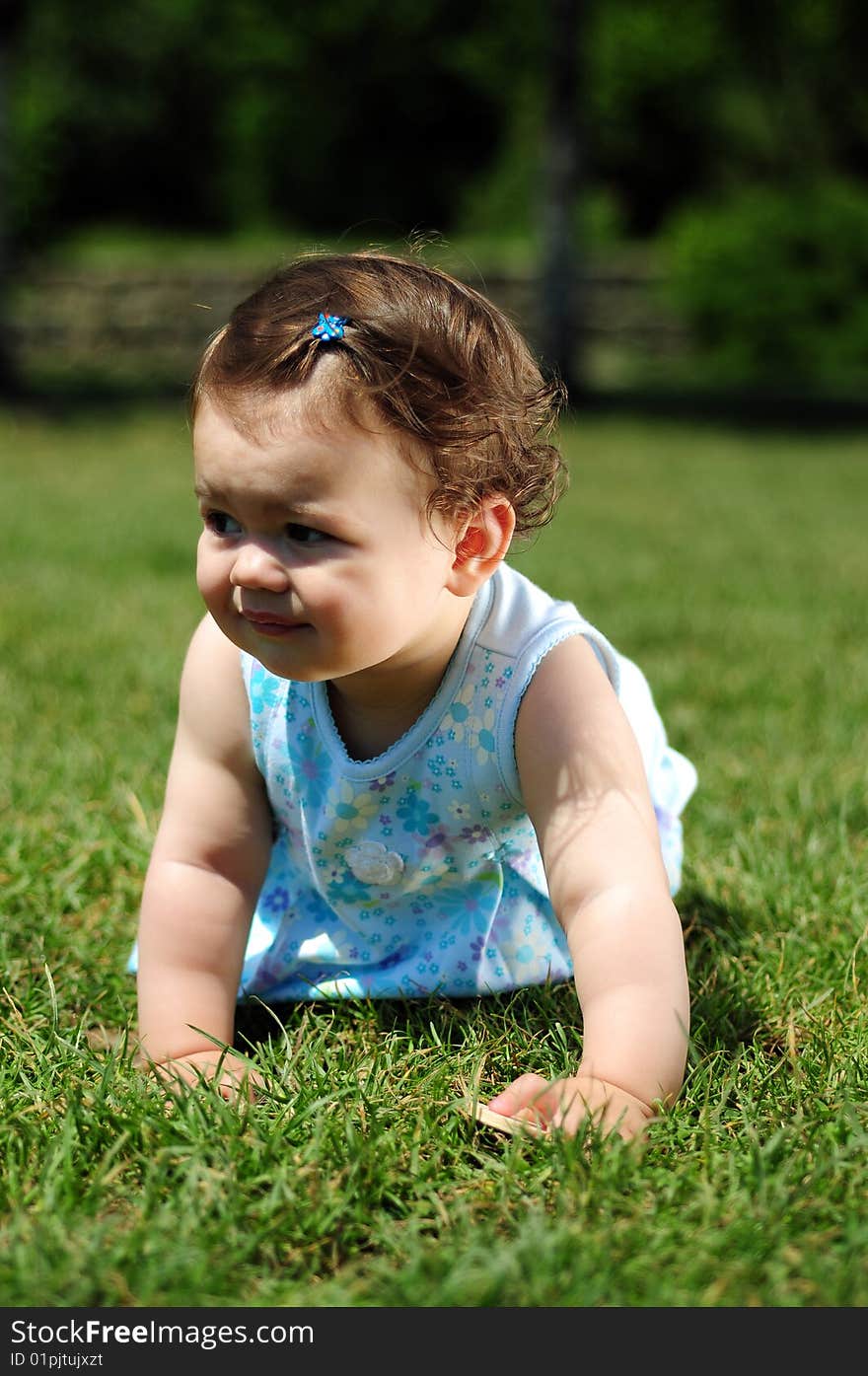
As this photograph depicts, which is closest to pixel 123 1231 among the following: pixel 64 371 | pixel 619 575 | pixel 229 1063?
pixel 229 1063

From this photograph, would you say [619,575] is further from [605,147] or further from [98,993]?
[605,147]

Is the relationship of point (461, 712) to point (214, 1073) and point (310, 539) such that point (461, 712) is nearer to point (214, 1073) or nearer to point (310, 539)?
point (310, 539)

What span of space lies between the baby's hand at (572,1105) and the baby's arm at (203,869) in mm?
418

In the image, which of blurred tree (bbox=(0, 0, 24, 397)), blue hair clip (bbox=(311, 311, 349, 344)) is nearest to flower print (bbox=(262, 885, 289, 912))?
blue hair clip (bbox=(311, 311, 349, 344))

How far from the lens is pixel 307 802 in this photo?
217 cm

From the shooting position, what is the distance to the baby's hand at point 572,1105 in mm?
1719

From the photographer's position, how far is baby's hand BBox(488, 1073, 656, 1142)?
172 cm

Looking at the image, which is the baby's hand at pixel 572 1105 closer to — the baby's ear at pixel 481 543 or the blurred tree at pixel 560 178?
the baby's ear at pixel 481 543

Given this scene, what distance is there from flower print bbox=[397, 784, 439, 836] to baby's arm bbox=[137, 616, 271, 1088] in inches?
8.6

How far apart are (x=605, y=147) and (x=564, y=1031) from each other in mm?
23506

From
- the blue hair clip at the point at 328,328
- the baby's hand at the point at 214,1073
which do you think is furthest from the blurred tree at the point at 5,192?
the baby's hand at the point at 214,1073

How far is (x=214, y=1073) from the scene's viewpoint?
1876mm

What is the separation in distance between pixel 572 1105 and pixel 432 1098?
0.19m

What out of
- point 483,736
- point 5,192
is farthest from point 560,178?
point 483,736
